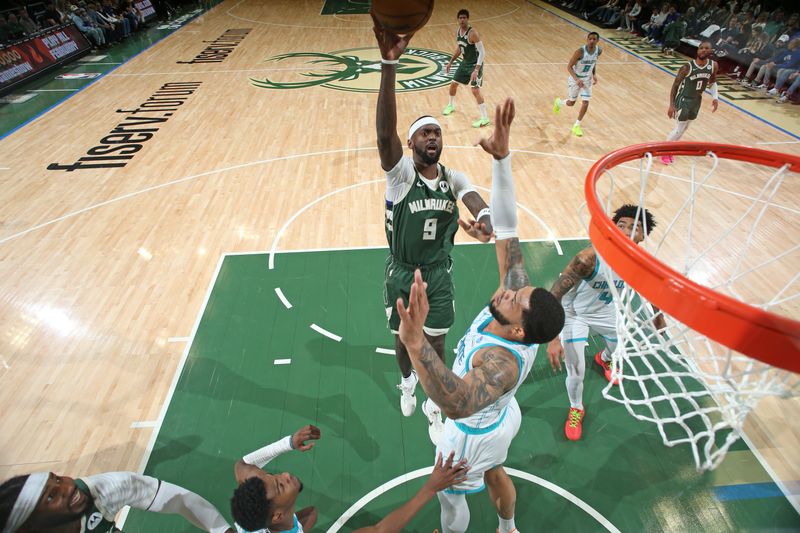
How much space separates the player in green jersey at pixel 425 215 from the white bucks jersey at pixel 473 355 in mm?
653

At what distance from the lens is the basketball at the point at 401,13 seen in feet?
8.85

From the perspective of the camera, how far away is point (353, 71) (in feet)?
41.2

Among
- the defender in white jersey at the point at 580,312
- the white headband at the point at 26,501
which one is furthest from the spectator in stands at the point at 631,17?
the white headband at the point at 26,501

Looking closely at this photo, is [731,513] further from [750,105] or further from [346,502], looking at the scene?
[750,105]

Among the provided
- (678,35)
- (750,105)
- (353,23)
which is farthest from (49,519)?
(353,23)

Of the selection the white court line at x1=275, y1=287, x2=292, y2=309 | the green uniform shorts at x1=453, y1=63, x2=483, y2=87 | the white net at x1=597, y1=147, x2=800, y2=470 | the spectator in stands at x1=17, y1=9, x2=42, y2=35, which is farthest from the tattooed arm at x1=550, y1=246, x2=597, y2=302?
the spectator in stands at x1=17, y1=9, x2=42, y2=35

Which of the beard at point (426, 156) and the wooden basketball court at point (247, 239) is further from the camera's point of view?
the wooden basketball court at point (247, 239)

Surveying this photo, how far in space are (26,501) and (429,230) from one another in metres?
2.49

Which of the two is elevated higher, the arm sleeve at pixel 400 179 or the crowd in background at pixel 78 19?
the arm sleeve at pixel 400 179

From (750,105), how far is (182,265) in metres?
11.9

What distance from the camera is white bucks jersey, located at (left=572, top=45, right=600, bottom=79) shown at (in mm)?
8289

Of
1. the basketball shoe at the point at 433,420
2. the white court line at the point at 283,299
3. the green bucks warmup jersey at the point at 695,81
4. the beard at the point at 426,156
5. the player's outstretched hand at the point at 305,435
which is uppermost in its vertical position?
the beard at the point at 426,156

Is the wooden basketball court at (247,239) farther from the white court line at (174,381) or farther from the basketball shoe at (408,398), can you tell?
the basketball shoe at (408,398)

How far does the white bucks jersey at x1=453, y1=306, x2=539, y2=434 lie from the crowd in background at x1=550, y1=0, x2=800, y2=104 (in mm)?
12241
